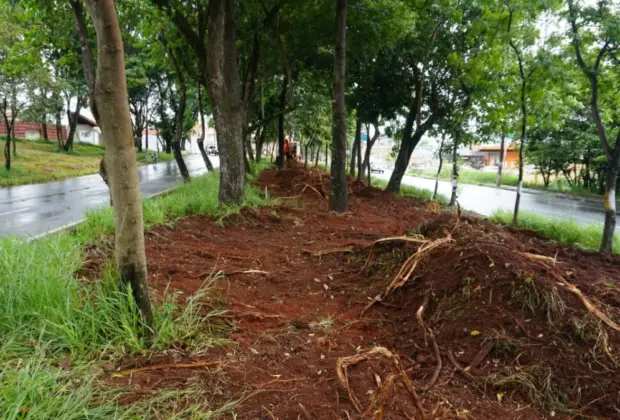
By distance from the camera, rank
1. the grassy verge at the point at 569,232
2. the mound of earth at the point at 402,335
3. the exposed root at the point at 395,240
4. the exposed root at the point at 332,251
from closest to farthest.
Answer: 1. the mound of earth at the point at 402,335
2. the exposed root at the point at 395,240
3. the exposed root at the point at 332,251
4. the grassy verge at the point at 569,232

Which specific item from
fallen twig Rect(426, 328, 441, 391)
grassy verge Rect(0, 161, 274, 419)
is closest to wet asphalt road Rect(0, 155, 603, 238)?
grassy verge Rect(0, 161, 274, 419)

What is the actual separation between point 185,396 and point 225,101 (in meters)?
6.13

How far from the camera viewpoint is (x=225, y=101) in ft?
24.4

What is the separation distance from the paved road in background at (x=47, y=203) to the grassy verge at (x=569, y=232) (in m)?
8.47

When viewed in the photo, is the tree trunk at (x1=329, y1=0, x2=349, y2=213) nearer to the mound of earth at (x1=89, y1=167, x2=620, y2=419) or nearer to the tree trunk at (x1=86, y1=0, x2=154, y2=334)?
the mound of earth at (x1=89, y1=167, x2=620, y2=419)

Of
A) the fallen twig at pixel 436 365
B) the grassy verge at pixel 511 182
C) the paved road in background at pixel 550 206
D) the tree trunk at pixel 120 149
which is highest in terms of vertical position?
the tree trunk at pixel 120 149

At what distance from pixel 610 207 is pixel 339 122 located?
4.78 meters

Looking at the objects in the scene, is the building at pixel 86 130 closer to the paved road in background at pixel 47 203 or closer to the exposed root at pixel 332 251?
the paved road in background at pixel 47 203

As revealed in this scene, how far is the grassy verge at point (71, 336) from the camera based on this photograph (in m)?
1.90

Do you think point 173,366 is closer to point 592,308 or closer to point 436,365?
point 436,365

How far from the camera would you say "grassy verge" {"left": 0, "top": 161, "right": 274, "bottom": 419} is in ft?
6.23

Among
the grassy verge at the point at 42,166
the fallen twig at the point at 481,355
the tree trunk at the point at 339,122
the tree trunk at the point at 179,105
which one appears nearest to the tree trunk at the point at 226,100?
the tree trunk at the point at 339,122

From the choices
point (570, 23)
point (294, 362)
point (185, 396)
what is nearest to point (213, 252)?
point (294, 362)

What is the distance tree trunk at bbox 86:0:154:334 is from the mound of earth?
0.57 metres
